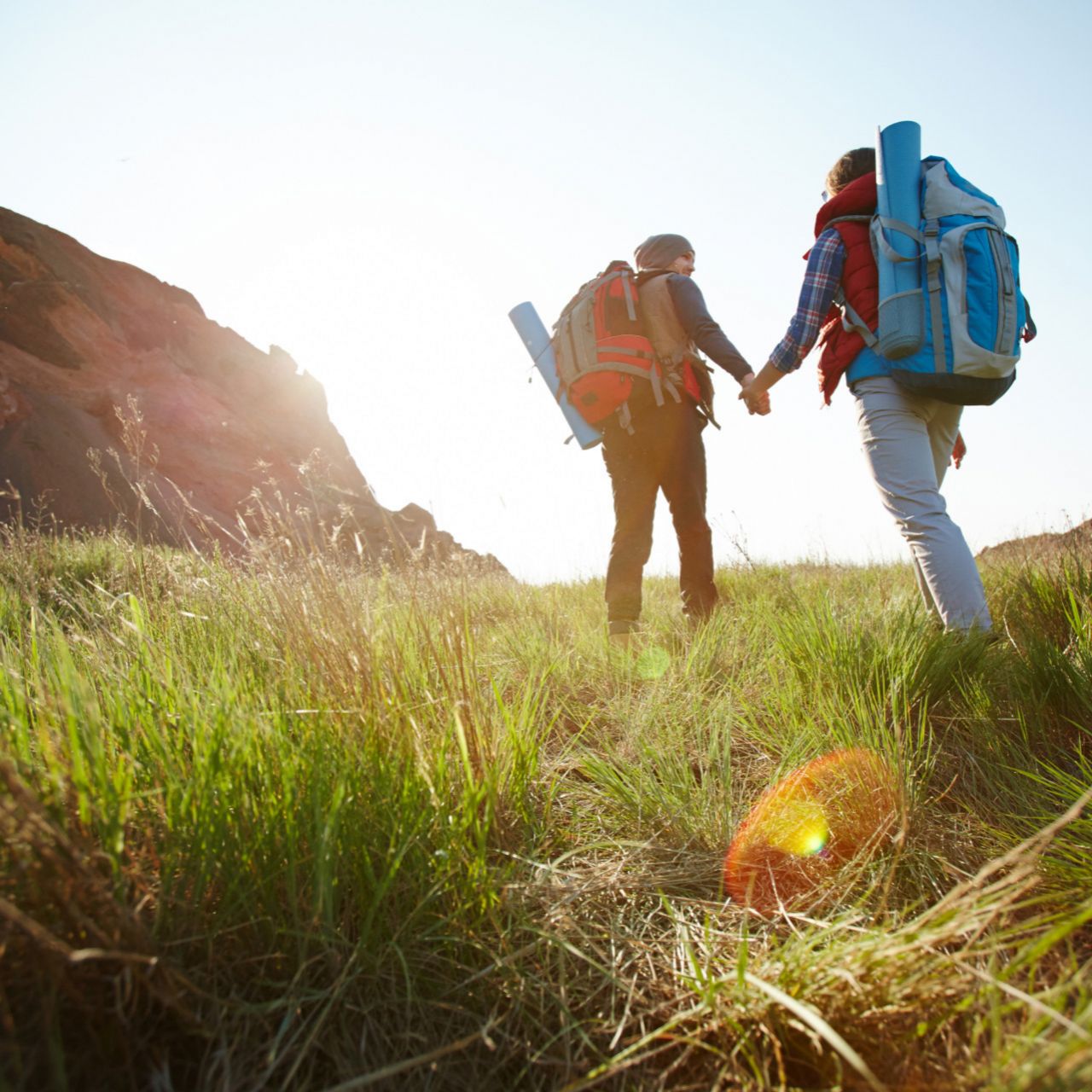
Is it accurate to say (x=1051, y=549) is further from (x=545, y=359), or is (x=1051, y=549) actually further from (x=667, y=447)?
(x=545, y=359)

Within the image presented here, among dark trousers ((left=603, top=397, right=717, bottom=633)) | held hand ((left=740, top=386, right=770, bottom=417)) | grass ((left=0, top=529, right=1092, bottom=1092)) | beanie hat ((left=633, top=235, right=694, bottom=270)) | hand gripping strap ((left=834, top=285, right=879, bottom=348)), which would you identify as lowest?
grass ((left=0, top=529, right=1092, bottom=1092))

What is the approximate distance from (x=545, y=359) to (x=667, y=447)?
3.74 feet

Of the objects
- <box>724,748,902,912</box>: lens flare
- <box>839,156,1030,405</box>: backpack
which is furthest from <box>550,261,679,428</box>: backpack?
<box>724,748,902,912</box>: lens flare

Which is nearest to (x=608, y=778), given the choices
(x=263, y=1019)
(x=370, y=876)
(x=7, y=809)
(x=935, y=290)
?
(x=370, y=876)

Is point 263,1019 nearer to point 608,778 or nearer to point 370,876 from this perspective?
point 370,876

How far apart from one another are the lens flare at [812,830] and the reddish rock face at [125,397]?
1045 cm

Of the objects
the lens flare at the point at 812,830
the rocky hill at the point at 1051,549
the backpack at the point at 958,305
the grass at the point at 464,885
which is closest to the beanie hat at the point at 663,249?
the backpack at the point at 958,305

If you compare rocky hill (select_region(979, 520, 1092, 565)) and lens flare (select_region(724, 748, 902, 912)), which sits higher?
rocky hill (select_region(979, 520, 1092, 565))

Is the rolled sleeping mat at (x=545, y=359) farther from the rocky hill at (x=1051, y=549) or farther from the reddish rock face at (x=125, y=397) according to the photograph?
the reddish rock face at (x=125, y=397)

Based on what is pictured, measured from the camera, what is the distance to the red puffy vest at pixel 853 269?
2.56m

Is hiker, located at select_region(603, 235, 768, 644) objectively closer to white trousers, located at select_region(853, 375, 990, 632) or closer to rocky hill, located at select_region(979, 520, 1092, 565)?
white trousers, located at select_region(853, 375, 990, 632)

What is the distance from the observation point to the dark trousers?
3539 millimetres

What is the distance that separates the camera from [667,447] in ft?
11.6

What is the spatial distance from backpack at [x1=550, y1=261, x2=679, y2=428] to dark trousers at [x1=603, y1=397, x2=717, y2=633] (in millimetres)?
149
